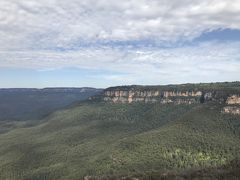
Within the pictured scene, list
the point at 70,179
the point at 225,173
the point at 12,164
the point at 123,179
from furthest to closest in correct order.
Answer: the point at 12,164, the point at 70,179, the point at 123,179, the point at 225,173

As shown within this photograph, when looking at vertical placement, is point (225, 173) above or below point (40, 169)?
above

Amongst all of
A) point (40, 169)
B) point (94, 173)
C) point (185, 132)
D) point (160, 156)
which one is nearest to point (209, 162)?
point (160, 156)

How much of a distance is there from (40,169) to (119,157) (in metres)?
29.8

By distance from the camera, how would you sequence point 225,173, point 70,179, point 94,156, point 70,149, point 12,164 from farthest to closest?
1. point 70,149
2. point 12,164
3. point 94,156
4. point 70,179
5. point 225,173

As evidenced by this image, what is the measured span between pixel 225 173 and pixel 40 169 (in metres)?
104

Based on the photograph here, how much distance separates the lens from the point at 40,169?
528 ft

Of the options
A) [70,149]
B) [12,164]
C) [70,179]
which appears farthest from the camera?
[70,149]

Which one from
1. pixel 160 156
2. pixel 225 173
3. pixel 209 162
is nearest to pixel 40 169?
pixel 160 156

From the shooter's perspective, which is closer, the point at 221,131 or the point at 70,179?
the point at 70,179

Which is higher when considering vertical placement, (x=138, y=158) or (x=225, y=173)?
(x=225, y=173)

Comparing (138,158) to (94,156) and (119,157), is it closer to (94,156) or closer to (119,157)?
(119,157)

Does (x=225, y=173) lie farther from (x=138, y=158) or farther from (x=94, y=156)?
(x=94, y=156)

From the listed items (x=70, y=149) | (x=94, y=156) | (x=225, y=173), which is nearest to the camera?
(x=225, y=173)

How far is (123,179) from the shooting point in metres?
74.4
